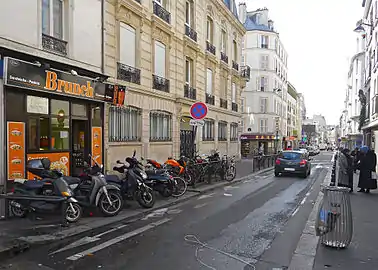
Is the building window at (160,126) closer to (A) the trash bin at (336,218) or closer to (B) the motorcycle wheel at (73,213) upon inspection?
(B) the motorcycle wheel at (73,213)

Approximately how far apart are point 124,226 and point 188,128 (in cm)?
1336

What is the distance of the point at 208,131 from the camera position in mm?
23250

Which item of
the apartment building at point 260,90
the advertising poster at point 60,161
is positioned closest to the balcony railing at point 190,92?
the advertising poster at point 60,161

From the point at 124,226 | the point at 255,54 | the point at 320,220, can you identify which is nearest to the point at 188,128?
the point at 124,226

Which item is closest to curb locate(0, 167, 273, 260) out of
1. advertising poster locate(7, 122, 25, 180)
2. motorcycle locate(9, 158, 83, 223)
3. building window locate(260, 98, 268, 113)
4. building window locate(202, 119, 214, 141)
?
motorcycle locate(9, 158, 83, 223)

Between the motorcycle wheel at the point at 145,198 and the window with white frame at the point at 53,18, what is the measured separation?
554 centimetres

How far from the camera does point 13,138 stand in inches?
345

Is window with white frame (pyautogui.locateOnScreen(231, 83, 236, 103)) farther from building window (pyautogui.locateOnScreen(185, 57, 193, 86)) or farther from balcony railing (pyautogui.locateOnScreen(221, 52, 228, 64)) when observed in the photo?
building window (pyautogui.locateOnScreen(185, 57, 193, 86))

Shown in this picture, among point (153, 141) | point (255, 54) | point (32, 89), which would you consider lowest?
point (153, 141)

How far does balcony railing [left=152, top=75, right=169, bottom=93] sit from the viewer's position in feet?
51.7

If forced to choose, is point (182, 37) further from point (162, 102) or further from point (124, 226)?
point (124, 226)

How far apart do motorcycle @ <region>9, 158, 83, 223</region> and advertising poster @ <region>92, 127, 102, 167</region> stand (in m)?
4.64

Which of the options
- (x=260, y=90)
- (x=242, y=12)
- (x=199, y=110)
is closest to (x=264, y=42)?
(x=242, y=12)

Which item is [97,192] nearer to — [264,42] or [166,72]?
[166,72]
